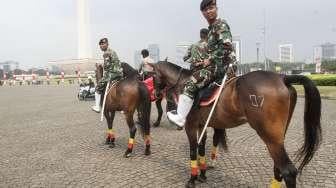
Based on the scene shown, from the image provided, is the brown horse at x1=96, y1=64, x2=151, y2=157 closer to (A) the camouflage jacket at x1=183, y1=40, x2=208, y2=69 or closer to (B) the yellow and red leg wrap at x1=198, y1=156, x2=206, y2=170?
(B) the yellow and red leg wrap at x1=198, y1=156, x2=206, y2=170

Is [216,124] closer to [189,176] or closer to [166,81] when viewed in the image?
[189,176]

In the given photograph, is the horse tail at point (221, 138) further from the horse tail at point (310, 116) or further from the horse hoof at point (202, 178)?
Answer: the horse tail at point (310, 116)

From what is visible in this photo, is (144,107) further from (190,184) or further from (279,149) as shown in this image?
(279,149)

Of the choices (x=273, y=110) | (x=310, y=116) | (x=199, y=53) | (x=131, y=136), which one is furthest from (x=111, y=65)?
(x=310, y=116)

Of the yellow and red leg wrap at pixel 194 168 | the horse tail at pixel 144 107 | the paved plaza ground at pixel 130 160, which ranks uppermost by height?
the horse tail at pixel 144 107

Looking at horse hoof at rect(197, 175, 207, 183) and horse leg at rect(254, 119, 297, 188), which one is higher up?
horse leg at rect(254, 119, 297, 188)

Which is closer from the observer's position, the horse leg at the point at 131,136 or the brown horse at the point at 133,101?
the horse leg at the point at 131,136

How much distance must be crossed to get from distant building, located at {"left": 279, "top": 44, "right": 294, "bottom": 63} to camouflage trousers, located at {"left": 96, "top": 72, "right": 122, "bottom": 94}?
14561 cm

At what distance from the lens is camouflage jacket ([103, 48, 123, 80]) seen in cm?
1004

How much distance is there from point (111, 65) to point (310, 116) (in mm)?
5567

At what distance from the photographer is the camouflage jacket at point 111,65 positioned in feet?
32.9

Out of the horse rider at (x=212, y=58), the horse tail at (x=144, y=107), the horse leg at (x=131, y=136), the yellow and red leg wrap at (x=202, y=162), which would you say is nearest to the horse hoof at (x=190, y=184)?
the yellow and red leg wrap at (x=202, y=162)

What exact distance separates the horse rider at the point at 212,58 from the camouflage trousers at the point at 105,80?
139 inches

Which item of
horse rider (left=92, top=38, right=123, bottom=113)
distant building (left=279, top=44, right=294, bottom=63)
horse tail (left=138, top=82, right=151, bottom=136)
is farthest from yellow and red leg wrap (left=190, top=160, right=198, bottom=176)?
distant building (left=279, top=44, right=294, bottom=63)
